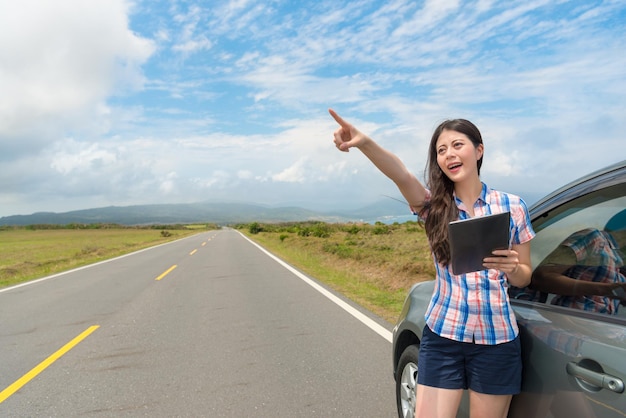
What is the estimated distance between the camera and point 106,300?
31.3 feet

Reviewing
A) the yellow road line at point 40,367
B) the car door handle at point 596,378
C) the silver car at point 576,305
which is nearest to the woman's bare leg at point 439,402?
the silver car at point 576,305

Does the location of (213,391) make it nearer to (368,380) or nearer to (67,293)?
(368,380)

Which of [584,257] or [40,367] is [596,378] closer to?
[584,257]

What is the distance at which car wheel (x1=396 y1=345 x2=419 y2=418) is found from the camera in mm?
2947

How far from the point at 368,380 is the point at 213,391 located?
4.85ft

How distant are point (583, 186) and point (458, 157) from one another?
59 cm

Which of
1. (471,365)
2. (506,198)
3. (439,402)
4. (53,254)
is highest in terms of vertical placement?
(506,198)

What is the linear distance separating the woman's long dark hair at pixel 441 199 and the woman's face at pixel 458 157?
0.12ft

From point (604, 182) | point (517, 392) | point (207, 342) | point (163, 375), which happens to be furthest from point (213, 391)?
point (604, 182)

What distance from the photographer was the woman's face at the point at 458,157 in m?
2.17

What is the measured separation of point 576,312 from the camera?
1.98 metres

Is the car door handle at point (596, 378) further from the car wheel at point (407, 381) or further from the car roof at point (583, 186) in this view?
the car wheel at point (407, 381)

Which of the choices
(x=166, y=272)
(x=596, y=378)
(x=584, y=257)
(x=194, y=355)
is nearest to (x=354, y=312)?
(x=194, y=355)

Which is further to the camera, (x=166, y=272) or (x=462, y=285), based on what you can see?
(x=166, y=272)
